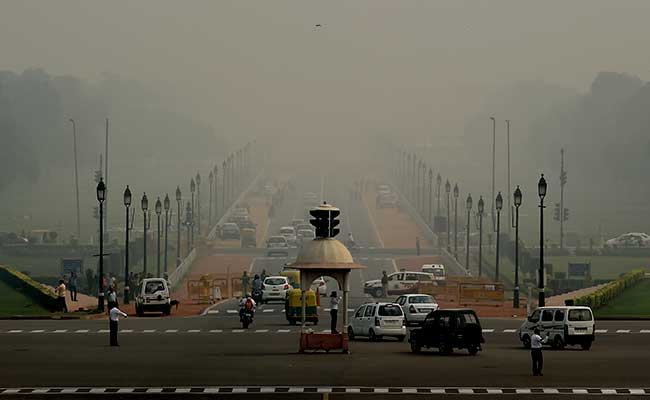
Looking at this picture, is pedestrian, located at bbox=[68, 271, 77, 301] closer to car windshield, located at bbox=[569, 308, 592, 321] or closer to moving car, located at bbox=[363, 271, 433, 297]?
moving car, located at bbox=[363, 271, 433, 297]

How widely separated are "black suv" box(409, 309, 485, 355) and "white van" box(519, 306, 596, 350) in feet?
9.60

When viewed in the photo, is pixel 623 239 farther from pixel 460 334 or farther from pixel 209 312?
pixel 460 334

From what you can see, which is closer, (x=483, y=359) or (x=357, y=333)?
(x=483, y=359)

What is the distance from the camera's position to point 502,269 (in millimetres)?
128875

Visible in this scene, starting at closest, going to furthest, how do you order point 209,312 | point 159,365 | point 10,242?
point 159,365
point 209,312
point 10,242

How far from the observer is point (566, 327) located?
186 feet

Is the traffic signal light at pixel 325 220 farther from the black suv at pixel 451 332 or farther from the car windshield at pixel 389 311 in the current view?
the car windshield at pixel 389 311

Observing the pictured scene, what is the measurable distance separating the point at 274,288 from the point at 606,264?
49085 millimetres

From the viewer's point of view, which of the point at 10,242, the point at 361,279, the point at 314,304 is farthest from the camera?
the point at 10,242

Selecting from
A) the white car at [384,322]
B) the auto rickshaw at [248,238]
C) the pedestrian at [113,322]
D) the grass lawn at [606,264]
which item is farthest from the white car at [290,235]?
the pedestrian at [113,322]

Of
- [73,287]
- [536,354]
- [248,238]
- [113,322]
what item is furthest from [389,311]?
[248,238]

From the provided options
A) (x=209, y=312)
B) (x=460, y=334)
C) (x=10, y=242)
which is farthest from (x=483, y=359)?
(x=10, y=242)

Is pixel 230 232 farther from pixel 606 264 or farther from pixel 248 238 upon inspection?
pixel 606 264

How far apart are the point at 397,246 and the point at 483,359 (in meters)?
110
